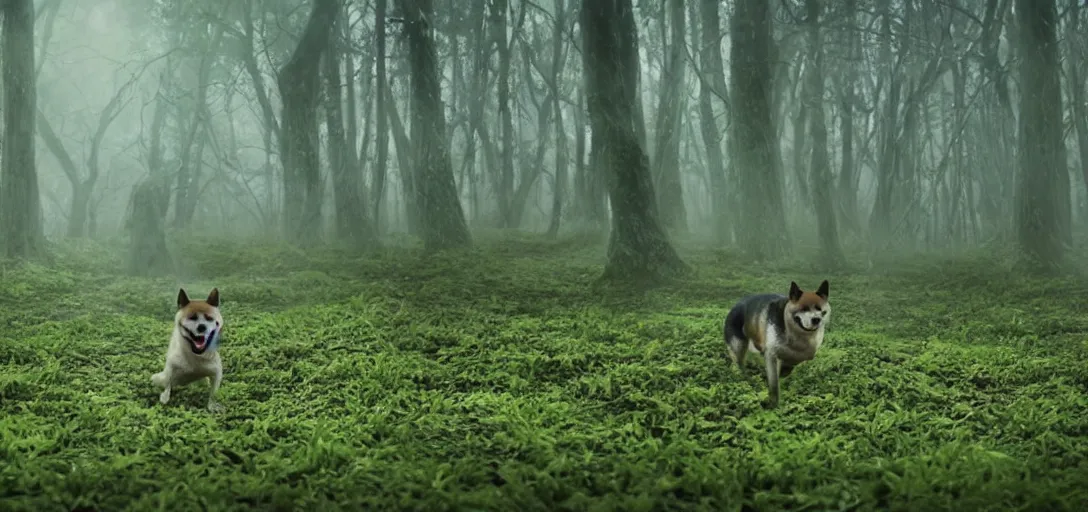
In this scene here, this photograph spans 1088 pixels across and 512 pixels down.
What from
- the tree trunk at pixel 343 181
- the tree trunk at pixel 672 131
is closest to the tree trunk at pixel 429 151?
the tree trunk at pixel 343 181

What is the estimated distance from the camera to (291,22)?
2673 centimetres

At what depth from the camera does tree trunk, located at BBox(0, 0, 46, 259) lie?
13203mm

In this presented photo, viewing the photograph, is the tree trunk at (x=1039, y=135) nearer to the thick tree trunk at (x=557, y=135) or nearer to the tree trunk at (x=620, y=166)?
the tree trunk at (x=620, y=166)

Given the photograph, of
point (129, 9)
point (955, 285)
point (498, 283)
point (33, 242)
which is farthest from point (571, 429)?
point (129, 9)

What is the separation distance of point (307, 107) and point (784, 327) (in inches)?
612

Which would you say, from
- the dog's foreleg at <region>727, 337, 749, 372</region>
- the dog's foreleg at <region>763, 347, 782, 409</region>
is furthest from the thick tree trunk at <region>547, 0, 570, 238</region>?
the dog's foreleg at <region>763, 347, 782, 409</region>

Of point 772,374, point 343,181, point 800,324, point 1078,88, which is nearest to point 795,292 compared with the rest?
point 800,324

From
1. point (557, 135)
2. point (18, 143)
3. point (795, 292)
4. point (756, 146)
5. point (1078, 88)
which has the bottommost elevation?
point (795, 292)

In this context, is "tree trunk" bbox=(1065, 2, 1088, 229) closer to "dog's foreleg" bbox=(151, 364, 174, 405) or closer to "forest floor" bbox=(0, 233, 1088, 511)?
"forest floor" bbox=(0, 233, 1088, 511)

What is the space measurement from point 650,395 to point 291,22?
84.5 feet

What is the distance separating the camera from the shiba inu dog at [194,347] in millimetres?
4414

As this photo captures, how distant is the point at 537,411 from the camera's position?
193 inches

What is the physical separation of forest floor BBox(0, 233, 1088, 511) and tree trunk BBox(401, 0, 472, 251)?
5.09 m

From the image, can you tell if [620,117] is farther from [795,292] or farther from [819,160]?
[795,292]
